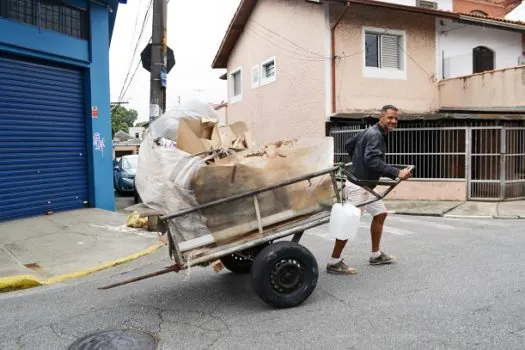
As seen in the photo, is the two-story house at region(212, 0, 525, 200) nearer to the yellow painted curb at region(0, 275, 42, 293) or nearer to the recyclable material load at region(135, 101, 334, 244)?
the recyclable material load at region(135, 101, 334, 244)

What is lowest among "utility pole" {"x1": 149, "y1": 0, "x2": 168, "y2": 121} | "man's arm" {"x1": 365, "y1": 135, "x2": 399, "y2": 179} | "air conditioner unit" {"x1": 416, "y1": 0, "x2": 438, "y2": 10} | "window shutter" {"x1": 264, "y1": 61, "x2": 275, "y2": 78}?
"man's arm" {"x1": 365, "y1": 135, "x2": 399, "y2": 179}

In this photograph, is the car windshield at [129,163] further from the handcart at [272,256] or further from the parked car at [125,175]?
the handcart at [272,256]

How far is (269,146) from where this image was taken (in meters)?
4.26

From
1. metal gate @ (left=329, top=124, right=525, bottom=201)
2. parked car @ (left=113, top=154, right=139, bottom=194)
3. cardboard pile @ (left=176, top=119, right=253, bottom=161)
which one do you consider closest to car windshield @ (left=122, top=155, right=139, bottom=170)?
parked car @ (left=113, top=154, right=139, bottom=194)

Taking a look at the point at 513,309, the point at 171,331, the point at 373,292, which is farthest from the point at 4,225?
the point at 513,309

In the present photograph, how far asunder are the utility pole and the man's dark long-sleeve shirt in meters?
4.11

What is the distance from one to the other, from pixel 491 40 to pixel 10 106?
1518 centimetres

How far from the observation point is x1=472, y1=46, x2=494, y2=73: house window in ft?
54.2

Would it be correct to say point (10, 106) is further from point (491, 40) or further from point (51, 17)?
point (491, 40)

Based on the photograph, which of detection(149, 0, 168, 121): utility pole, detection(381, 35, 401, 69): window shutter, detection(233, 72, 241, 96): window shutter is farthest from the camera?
detection(233, 72, 241, 96): window shutter

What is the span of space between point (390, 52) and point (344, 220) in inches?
464

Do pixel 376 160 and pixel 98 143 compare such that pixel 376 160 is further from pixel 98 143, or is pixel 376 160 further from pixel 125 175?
pixel 125 175

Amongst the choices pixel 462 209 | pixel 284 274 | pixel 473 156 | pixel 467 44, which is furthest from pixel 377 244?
pixel 467 44

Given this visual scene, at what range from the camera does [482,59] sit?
657 inches
